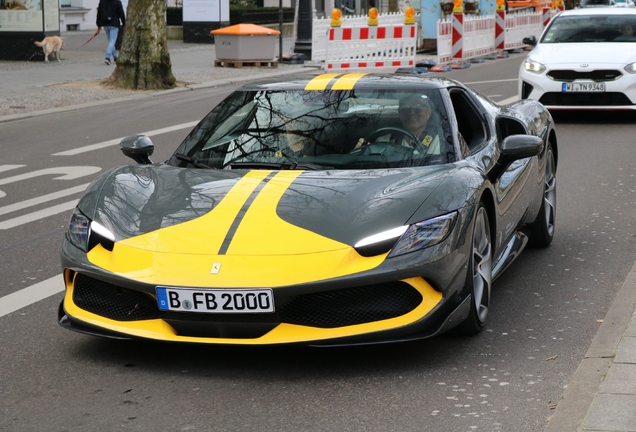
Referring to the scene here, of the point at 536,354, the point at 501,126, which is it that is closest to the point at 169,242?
the point at 536,354

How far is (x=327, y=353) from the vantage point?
5.12 metres

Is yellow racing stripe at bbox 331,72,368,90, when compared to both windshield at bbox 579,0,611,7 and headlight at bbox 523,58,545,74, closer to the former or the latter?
headlight at bbox 523,58,545,74

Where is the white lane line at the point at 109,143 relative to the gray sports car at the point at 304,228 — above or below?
below

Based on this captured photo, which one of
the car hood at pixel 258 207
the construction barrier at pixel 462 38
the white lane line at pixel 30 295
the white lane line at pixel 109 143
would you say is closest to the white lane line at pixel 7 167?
the white lane line at pixel 109 143

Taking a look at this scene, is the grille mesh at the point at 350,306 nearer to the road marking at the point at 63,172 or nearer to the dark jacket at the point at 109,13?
the road marking at the point at 63,172

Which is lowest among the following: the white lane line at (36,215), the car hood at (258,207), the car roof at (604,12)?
the white lane line at (36,215)

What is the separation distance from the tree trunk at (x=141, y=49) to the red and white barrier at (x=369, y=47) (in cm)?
550

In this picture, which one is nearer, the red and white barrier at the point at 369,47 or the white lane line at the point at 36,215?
the white lane line at the point at 36,215

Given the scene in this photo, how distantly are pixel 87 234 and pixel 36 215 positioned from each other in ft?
13.5

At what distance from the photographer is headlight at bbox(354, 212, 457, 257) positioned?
15.6 feet

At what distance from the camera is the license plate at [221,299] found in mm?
4625

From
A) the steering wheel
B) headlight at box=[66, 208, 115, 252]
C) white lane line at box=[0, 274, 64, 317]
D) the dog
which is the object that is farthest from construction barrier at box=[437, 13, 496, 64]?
headlight at box=[66, 208, 115, 252]

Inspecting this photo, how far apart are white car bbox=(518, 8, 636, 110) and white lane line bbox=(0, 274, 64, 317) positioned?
985cm

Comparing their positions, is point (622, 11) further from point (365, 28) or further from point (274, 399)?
point (274, 399)
